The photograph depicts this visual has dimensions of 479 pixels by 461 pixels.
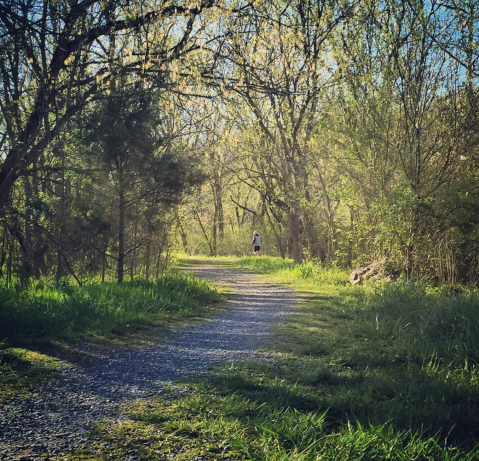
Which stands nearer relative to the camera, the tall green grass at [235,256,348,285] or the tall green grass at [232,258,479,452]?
the tall green grass at [232,258,479,452]

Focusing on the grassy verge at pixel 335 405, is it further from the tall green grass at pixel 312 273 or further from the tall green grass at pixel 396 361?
the tall green grass at pixel 312 273

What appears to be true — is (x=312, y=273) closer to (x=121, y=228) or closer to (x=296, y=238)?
(x=296, y=238)

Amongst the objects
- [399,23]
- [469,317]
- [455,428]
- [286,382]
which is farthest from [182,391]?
[399,23]

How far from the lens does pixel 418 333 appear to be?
6.24m

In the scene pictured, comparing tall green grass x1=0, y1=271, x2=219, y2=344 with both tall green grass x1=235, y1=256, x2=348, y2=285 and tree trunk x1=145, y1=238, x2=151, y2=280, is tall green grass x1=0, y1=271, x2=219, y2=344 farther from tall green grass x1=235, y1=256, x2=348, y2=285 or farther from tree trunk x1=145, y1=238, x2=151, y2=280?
tall green grass x1=235, y1=256, x2=348, y2=285

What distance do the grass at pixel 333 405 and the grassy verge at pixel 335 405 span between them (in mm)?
10

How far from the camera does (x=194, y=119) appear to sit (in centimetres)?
956

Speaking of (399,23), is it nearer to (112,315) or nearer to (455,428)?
(112,315)

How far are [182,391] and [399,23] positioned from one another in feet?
33.9

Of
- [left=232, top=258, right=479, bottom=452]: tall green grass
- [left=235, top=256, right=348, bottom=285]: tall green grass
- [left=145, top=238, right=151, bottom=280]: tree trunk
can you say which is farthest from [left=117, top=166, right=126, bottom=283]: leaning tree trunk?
[left=235, top=256, right=348, bottom=285]: tall green grass

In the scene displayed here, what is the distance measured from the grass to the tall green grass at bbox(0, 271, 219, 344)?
240cm

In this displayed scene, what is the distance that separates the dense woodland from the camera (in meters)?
7.45

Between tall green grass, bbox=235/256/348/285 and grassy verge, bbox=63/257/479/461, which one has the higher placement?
tall green grass, bbox=235/256/348/285

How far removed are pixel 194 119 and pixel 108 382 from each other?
6245 millimetres
